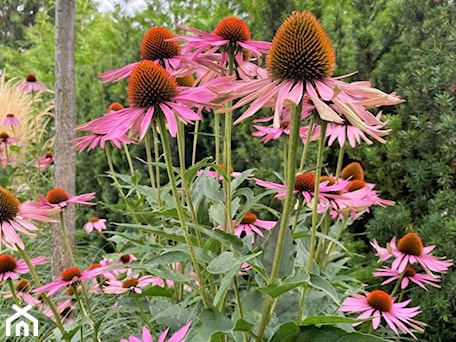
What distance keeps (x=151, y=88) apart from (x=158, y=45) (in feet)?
0.99

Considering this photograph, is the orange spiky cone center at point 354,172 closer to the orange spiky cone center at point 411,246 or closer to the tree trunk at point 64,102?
the orange spiky cone center at point 411,246

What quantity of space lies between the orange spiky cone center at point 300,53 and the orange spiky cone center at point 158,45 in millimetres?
392

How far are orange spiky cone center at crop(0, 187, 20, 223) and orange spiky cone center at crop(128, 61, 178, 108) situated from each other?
510mm

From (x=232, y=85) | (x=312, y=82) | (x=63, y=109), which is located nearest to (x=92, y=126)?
(x=232, y=85)

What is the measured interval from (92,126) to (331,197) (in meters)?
0.53

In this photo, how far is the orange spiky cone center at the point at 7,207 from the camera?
1296 mm

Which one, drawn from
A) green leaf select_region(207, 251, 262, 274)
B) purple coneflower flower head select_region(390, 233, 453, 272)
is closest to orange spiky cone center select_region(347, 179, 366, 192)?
purple coneflower flower head select_region(390, 233, 453, 272)

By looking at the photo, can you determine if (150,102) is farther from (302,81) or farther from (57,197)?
(57,197)

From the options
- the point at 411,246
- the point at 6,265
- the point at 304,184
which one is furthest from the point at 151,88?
A: the point at 411,246

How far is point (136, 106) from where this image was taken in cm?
96

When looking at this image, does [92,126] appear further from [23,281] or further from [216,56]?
[23,281]

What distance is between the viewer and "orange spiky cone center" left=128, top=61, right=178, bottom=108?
3.06 feet

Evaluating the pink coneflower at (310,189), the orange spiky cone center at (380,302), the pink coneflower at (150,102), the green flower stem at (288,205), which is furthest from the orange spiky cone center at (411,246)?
the pink coneflower at (150,102)

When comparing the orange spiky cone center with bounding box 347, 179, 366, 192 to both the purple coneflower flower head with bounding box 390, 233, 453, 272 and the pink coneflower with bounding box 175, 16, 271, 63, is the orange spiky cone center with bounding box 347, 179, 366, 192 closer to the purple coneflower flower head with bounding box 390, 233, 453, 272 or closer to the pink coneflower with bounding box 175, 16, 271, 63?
the purple coneflower flower head with bounding box 390, 233, 453, 272
